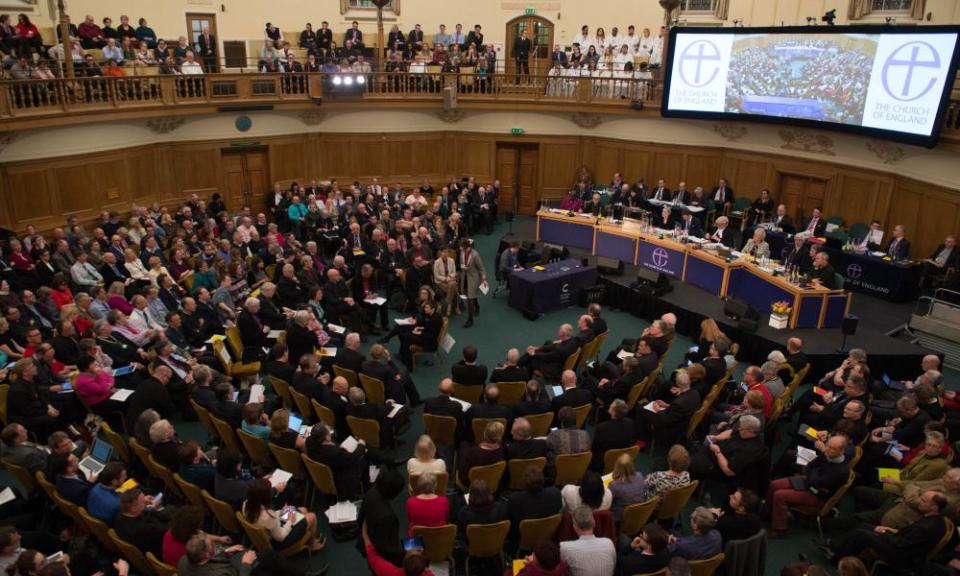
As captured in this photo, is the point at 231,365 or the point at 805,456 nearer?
the point at 805,456

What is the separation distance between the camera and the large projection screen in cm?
1277

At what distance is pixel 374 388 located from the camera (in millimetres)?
8523

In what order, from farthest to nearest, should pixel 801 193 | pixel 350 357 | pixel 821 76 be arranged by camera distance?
pixel 801 193 → pixel 821 76 → pixel 350 357

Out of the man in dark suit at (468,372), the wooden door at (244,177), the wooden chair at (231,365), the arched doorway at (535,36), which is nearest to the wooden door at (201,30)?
the wooden door at (244,177)

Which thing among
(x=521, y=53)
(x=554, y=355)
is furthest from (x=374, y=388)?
(x=521, y=53)

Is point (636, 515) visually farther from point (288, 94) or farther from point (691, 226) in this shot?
point (288, 94)

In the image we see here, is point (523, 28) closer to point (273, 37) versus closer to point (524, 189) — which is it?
point (524, 189)

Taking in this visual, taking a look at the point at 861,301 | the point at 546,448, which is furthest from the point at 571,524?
the point at 861,301

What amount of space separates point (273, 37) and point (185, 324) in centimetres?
1177

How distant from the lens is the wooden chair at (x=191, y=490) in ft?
20.7

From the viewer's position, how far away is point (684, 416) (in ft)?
26.6

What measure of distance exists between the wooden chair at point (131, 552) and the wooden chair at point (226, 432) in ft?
5.75

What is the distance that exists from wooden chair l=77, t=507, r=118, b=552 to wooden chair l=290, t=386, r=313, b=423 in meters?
2.57

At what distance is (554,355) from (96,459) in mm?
5605
